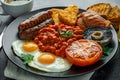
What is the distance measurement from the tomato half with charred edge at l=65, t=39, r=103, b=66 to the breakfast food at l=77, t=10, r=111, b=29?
0.16m

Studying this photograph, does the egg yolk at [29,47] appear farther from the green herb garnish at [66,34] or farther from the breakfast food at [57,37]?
the green herb garnish at [66,34]

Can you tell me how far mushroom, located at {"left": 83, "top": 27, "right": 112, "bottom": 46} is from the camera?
133 centimetres

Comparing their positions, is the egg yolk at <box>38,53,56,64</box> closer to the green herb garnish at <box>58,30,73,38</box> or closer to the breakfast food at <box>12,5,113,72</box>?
the breakfast food at <box>12,5,113,72</box>

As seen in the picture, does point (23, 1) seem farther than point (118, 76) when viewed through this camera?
Yes

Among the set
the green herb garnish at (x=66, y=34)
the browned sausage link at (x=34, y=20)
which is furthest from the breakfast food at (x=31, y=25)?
the green herb garnish at (x=66, y=34)

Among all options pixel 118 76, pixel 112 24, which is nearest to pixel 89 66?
pixel 118 76

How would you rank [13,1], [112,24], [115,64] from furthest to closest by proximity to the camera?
[13,1] → [112,24] → [115,64]

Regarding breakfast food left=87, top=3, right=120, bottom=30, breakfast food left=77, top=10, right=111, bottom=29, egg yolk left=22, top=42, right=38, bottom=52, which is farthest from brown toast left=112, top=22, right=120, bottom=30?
egg yolk left=22, top=42, right=38, bottom=52

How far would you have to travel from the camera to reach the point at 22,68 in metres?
1.23

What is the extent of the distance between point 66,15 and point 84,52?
34 cm

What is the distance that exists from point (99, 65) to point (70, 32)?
244 mm

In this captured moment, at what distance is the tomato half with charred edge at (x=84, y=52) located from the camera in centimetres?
122

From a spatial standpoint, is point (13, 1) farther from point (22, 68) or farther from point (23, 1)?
point (22, 68)

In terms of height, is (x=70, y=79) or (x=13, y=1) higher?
(x=13, y=1)
